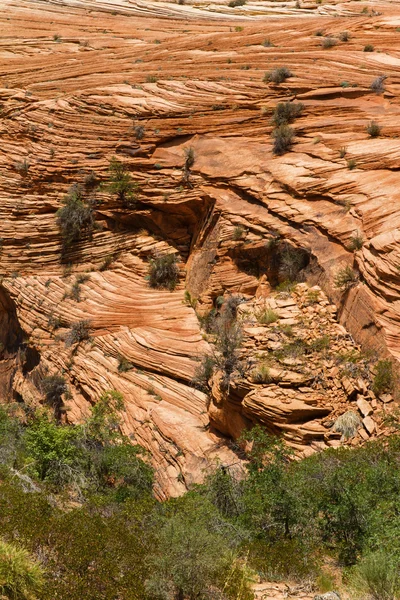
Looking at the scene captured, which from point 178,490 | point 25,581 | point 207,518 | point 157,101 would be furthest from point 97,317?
point 25,581

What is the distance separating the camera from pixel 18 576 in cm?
697

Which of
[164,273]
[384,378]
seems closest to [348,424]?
[384,378]

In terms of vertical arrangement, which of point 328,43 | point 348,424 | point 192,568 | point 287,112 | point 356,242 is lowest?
point 348,424

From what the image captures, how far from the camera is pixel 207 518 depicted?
34.0 ft

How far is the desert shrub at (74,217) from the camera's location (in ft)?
67.7

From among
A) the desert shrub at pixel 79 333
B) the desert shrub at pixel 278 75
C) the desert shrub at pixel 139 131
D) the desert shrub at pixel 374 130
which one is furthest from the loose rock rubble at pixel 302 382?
the desert shrub at pixel 278 75

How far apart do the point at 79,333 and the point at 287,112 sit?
31.0ft

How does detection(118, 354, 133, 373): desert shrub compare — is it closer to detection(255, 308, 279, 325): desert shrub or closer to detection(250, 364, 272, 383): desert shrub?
detection(255, 308, 279, 325): desert shrub

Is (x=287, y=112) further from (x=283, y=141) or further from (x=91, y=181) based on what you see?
(x=91, y=181)

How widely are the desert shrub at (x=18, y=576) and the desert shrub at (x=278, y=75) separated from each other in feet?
57.1

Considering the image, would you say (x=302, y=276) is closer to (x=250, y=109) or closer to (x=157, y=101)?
(x=250, y=109)

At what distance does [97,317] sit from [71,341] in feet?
3.56

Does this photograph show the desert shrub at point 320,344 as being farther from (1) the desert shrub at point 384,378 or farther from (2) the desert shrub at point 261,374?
(1) the desert shrub at point 384,378

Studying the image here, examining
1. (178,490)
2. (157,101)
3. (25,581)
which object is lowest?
(178,490)
